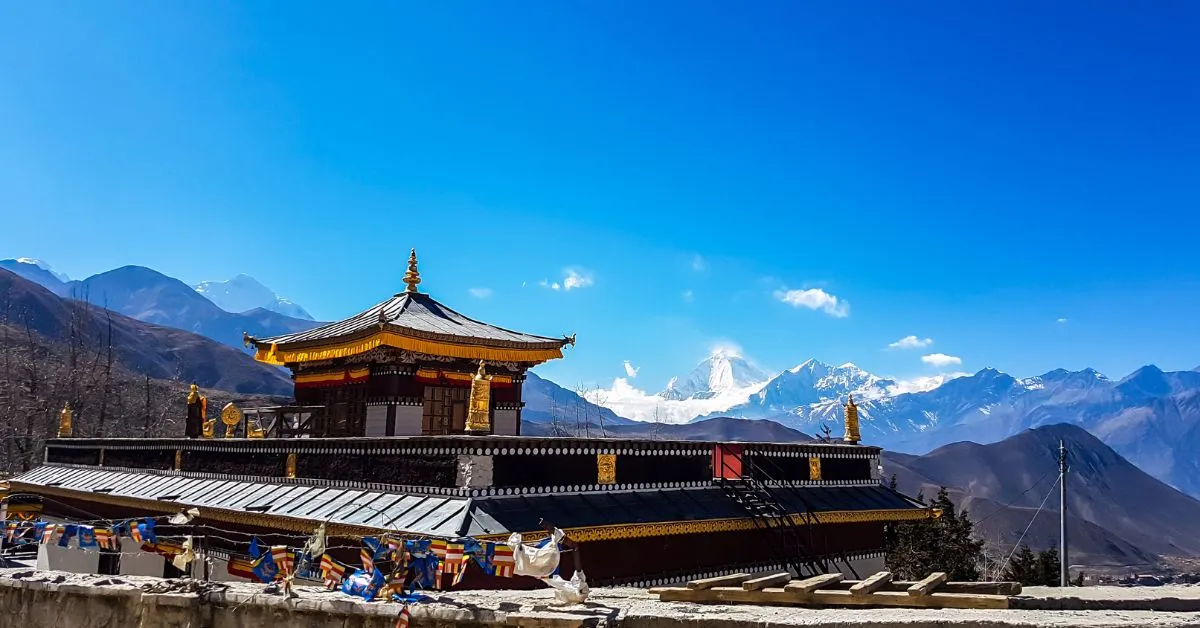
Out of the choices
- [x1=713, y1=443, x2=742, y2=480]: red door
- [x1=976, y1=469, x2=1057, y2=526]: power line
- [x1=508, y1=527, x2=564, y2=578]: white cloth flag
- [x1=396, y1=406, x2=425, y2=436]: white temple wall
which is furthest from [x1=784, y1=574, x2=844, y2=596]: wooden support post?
[x1=976, y1=469, x2=1057, y2=526]: power line

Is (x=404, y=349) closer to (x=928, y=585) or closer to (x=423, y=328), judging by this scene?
(x=423, y=328)

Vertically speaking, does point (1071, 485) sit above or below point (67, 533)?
below

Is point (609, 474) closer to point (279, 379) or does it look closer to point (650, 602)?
point (650, 602)

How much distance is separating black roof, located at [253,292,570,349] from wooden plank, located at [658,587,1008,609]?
38.4 feet

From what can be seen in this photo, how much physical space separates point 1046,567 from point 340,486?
2903cm

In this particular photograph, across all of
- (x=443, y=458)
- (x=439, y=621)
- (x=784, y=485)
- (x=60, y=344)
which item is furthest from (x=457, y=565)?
(x=60, y=344)

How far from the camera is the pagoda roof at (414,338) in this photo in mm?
18906

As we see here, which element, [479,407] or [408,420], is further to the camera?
[408,420]

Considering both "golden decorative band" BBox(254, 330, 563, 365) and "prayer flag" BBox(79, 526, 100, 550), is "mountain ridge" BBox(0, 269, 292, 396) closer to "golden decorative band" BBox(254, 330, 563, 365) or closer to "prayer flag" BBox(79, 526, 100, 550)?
"golden decorative band" BBox(254, 330, 563, 365)

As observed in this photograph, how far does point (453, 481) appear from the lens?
12883 millimetres

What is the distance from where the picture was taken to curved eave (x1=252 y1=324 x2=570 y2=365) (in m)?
18.8

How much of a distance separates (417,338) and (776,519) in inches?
364

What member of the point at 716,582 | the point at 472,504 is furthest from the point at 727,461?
the point at 716,582

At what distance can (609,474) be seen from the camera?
14.6 m
